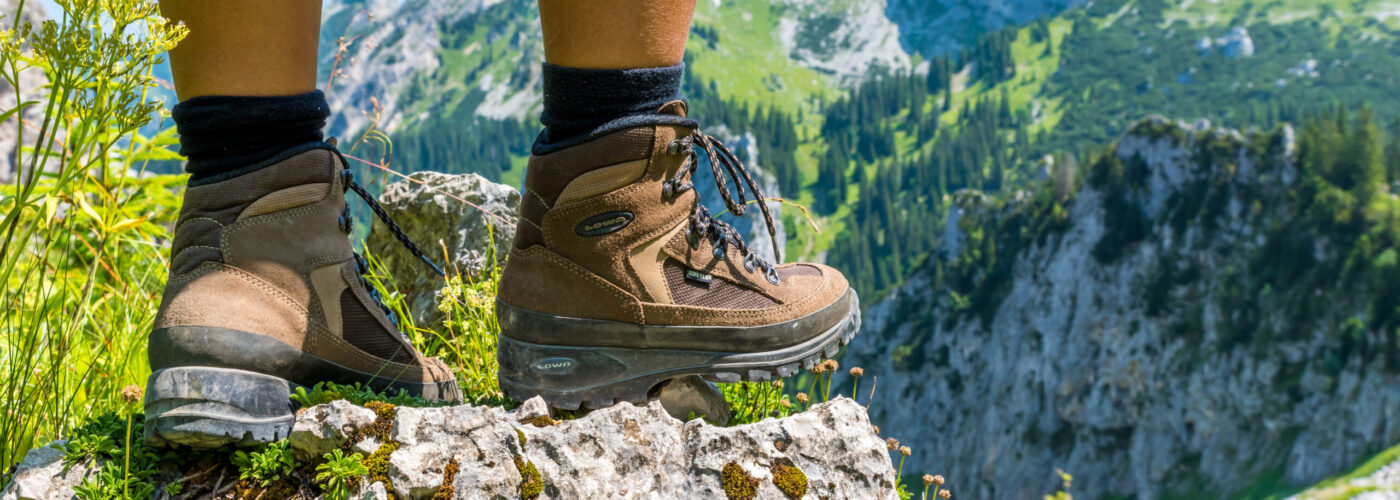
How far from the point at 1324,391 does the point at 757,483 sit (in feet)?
277

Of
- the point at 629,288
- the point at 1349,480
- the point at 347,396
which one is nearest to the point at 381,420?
the point at 347,396

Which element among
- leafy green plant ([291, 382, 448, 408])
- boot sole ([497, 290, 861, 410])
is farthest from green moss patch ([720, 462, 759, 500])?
leafy green plant ([291, 382, 448, 408])

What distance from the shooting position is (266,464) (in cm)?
202

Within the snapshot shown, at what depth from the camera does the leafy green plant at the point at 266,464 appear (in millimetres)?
2023

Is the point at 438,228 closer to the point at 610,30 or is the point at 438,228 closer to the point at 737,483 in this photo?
the point at 610,30

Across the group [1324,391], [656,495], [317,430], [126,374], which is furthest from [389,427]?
[1324,391]

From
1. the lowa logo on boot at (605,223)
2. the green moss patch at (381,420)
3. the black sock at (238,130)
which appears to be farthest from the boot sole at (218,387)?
the lowa logo on boot at (605,223)

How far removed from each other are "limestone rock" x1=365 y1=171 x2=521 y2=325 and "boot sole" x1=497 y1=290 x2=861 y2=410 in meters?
1.78

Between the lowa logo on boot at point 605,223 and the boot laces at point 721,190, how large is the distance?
14cm

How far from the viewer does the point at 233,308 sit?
2.11m

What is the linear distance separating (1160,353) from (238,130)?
87390 millimetres

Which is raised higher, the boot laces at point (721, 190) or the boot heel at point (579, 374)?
the boot laces at point (721, 190)

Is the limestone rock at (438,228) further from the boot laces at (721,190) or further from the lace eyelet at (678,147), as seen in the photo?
the lace eyelet at (678,147)

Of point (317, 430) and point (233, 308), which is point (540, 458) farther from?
point (233, 308)
